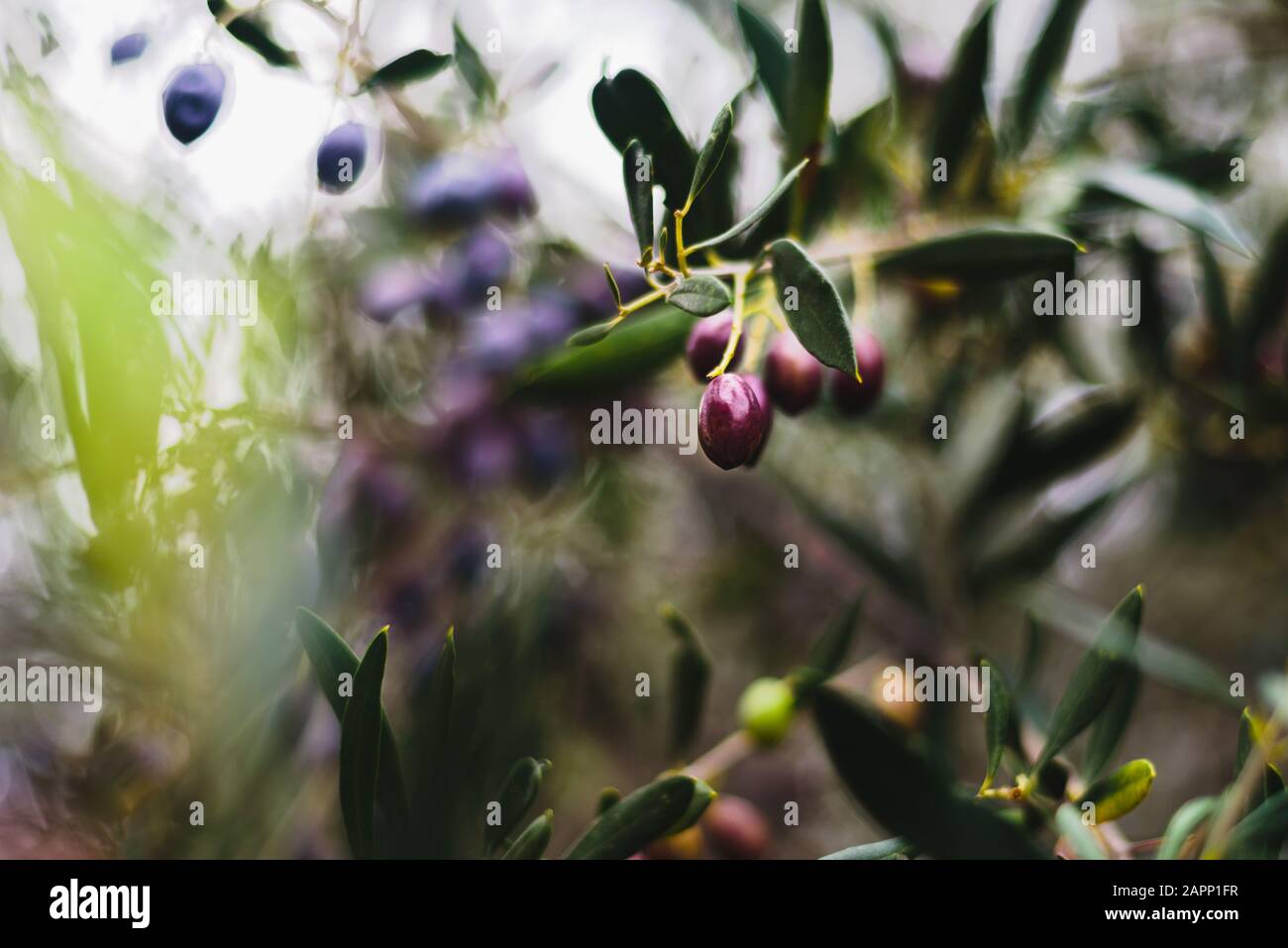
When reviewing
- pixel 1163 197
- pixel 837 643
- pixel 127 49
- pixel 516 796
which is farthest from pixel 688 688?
pixel 127 49

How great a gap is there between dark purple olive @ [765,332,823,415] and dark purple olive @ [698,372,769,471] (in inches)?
4.2

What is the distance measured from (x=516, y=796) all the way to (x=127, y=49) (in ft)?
2.16

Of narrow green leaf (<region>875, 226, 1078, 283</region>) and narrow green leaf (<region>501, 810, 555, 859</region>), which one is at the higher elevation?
narrow green leaf (<region>875, 226, 1078, 283</region>)

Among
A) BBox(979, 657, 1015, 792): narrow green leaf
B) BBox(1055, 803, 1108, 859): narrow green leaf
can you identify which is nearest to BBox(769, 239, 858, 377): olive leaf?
BBox(979, 657, 1015, 792): narrow green leaf

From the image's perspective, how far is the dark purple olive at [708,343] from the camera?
0.62m

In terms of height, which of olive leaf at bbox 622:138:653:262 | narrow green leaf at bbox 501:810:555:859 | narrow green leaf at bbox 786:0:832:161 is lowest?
narrow green leaf at bbox 501:810:555:859

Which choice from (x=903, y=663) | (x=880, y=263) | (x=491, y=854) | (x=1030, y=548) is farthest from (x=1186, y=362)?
(x=491, y=854)

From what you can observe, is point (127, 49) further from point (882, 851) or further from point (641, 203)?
point (882, 851)

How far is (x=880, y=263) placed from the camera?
2.43ft

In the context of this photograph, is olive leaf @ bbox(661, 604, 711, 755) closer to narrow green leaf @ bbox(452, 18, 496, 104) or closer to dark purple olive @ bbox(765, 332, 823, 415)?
dark purple olive @ bbox(765, 332, 823, 415)

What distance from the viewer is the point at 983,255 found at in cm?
67

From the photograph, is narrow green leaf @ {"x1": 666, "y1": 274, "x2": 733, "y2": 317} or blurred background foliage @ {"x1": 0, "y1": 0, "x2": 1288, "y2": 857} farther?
blurred background foliage @ {"x1": 0, "y1": 0, "x2": 1288, "y2": 857}

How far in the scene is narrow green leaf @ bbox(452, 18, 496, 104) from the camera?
85 centimetres
